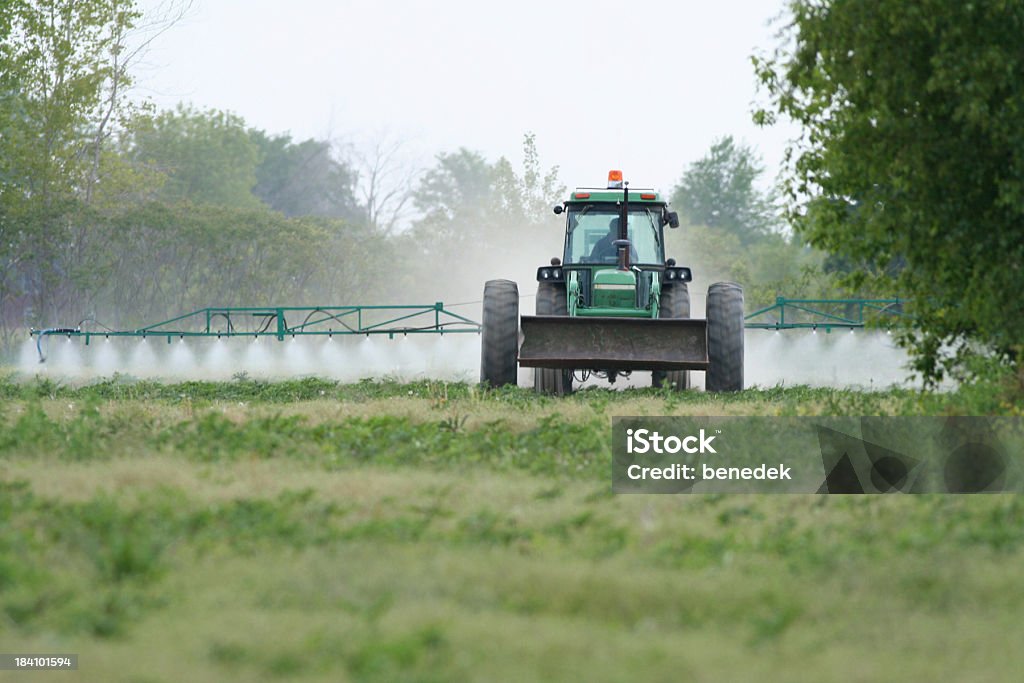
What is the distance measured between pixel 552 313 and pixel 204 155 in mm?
50418

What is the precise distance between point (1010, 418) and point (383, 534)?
528cm

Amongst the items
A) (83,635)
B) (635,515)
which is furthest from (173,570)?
(635,515)

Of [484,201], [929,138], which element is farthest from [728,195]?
[929,138]

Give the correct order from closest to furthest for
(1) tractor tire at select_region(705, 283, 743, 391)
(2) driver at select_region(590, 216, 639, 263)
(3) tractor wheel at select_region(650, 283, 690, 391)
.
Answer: (1) tractor tire at select_region(705, 283, 743, 391), (3) tractor wheel at select_region(650, 283, 690, 391), (2) driver at select_region(590, 216, 639, 263)

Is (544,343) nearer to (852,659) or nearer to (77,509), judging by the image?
(77,509)

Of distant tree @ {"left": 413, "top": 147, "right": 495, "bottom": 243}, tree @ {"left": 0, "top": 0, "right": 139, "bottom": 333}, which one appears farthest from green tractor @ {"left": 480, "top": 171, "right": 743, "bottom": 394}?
distant tree @ {"left": 413, "top": 147, "right": 495, "bottom": 243}

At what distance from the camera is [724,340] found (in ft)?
54.7

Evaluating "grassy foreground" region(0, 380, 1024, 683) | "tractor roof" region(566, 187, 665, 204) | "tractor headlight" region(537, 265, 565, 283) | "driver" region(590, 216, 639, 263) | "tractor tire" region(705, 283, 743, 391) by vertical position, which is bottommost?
"grassy foreground" region(0, 380, 1024, 683)

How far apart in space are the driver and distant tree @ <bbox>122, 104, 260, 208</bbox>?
45.9 meters

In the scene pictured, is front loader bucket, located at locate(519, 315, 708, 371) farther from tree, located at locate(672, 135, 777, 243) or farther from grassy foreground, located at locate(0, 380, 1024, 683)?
tree, located at locate(672, 135, 777, 243)

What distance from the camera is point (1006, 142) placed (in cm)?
963

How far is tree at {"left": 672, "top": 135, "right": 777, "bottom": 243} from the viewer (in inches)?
3147

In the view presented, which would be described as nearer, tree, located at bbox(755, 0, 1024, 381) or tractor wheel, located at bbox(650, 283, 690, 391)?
tree, located at bbox(755, 0, 1024, 381)

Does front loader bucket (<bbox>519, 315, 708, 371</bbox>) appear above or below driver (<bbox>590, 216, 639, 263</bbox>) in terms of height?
below
